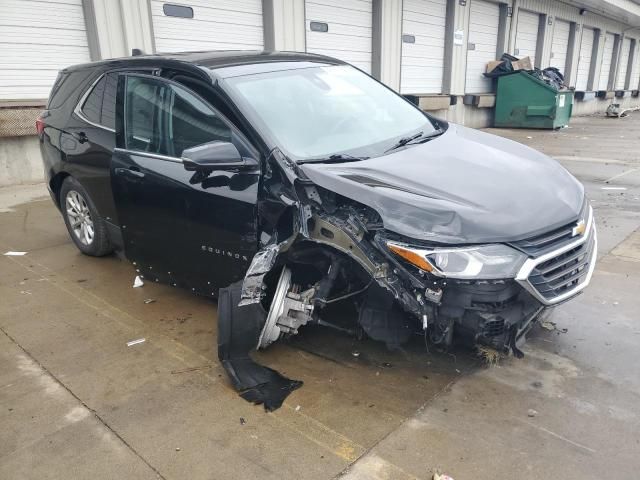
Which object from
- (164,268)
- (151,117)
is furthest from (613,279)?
(151,117)

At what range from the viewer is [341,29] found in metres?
12.7

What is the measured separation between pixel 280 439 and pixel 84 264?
3223 mm

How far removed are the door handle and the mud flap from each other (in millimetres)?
1174

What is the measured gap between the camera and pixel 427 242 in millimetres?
2564

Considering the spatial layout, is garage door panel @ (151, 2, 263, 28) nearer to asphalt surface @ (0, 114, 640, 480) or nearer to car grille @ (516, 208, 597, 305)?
asphalt surface @ (0, 114, 640, 480)

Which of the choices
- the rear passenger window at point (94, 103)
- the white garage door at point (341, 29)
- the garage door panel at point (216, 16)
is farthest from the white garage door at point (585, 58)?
Answer: the rear passenger window at point (94, 103)

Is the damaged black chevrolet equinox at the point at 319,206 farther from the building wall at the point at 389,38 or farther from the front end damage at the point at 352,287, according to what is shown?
the building wall at the point at 389,38

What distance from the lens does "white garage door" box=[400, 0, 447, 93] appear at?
1472 cm

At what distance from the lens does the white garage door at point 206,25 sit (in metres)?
9.34

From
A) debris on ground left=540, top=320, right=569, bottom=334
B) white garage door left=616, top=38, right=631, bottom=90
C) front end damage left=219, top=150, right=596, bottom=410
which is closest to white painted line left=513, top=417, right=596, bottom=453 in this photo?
front end damage left=219, top=150, right=596, bottom=410

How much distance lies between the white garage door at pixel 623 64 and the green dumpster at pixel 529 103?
1766cm

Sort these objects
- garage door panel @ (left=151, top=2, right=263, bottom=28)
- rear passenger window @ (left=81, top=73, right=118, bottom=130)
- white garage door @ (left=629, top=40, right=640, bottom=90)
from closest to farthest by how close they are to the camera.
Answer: rear passenger window @ (left=81, top=73, right=118, bottom=130)
garage door panel @ (left=151, top=2, right=263, bottom=28)
white garage door @ (left=629, top=40, right=640, bottom=90)

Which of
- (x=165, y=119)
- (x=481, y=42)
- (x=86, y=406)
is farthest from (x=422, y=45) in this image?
(x=86, y=406)

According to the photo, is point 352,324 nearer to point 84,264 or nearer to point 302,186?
point 302,186
